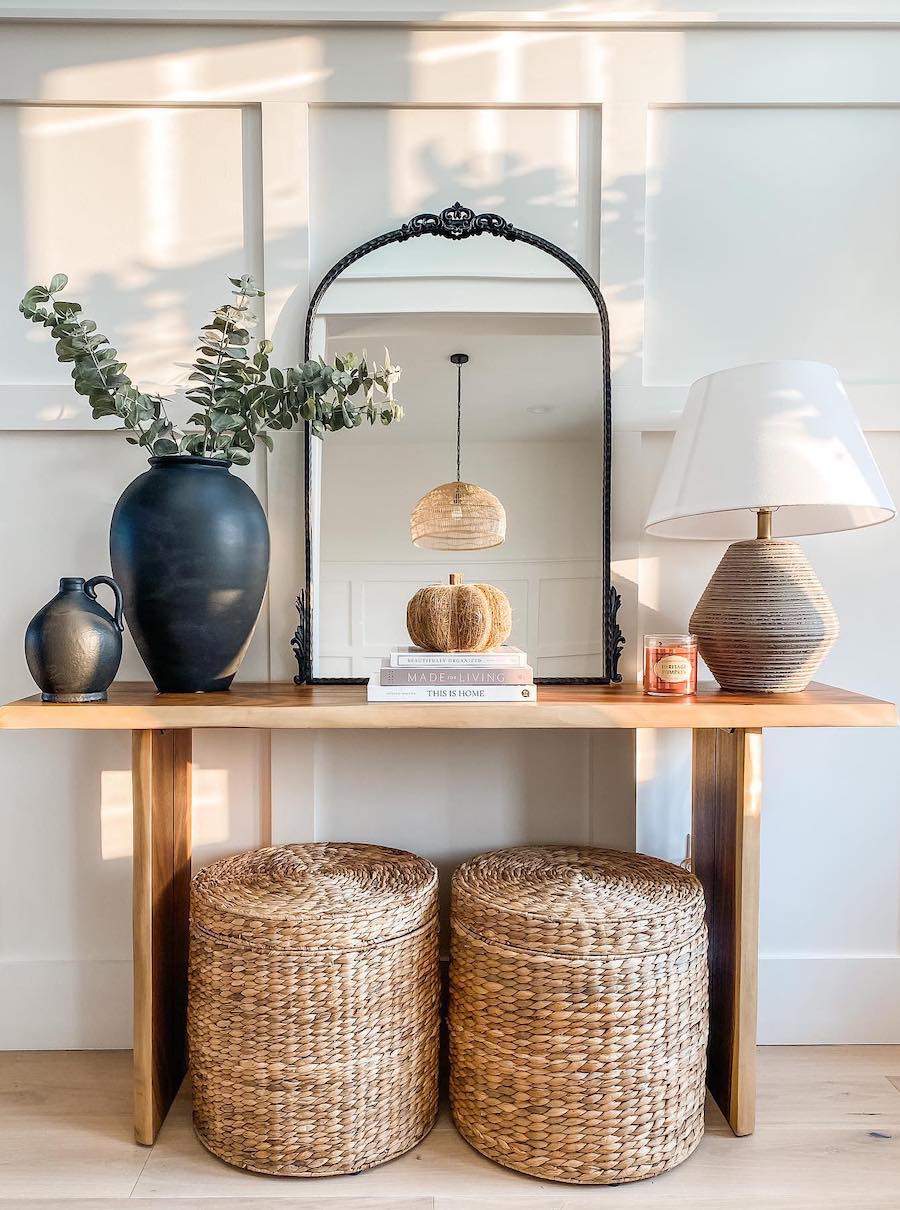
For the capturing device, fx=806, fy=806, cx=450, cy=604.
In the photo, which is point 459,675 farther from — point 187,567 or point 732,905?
point 732,905

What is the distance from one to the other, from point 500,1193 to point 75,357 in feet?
4.85

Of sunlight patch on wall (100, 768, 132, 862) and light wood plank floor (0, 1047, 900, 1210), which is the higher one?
sunlight patch on wall (100, 768, 132, 862)

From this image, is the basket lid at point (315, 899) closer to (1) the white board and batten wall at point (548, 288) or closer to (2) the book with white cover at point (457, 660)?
(1) the white board and batten wall at point (548, 288)

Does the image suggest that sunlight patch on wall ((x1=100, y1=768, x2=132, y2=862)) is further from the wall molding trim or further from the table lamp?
the wall molding trim

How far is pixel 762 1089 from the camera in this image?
4.91 feet

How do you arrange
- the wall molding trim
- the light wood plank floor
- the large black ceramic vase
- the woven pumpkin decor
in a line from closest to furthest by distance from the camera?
the light wood plank floor < the large black ceramic vase < the woven pumpkin decor < the wall molding trim

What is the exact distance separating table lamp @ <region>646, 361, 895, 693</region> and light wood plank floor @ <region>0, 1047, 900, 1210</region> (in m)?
0.76

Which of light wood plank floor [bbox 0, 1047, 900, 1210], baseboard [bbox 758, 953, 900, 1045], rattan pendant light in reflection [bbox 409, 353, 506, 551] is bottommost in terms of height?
light wood plank floor [bbox 0, 1047, 900, 1210]

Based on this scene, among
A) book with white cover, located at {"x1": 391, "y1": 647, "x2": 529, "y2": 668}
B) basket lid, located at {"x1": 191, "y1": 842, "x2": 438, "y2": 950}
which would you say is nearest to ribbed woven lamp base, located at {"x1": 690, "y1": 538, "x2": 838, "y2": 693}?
book with white cover, located at {"x1": 391, "y1": 647, "x2": 529, "y2": 668}

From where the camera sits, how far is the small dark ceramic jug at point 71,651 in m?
1.27

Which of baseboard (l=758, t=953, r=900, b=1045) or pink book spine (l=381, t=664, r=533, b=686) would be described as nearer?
pink book spine (l=381, t=664, r=533, b=686)

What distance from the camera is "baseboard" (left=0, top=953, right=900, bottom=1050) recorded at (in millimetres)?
1626

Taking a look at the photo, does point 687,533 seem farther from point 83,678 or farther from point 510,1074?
point 83,678

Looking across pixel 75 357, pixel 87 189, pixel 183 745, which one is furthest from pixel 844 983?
pixel 87 189
